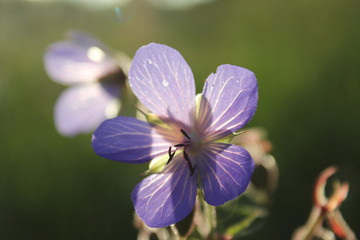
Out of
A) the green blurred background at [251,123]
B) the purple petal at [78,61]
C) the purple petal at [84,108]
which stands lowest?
the green blurred background at [251,123]

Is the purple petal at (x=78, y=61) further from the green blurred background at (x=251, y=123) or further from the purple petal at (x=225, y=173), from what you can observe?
the green blurred background at (x=251, y=123)

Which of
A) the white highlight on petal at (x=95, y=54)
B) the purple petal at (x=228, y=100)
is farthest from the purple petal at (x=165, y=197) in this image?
the white highlight on petal at (x=95, y=54)

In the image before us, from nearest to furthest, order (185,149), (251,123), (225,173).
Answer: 1. (225,173)
2. (185,149)
3. (251,123)

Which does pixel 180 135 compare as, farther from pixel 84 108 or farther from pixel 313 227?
pixel 84 108

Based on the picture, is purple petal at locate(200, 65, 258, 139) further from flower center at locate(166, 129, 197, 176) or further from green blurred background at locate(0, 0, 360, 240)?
green blurred background at locate(0, 0, 360, 240)

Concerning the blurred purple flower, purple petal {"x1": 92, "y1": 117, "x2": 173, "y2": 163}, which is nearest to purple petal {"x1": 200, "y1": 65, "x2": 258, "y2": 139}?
purple petal {"x1": 92, "y1": 117, "x2": 173, "y2": 163}

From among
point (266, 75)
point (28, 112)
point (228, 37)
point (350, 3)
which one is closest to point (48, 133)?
point (28, 112)

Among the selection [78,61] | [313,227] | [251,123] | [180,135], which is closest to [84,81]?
[78,61]
